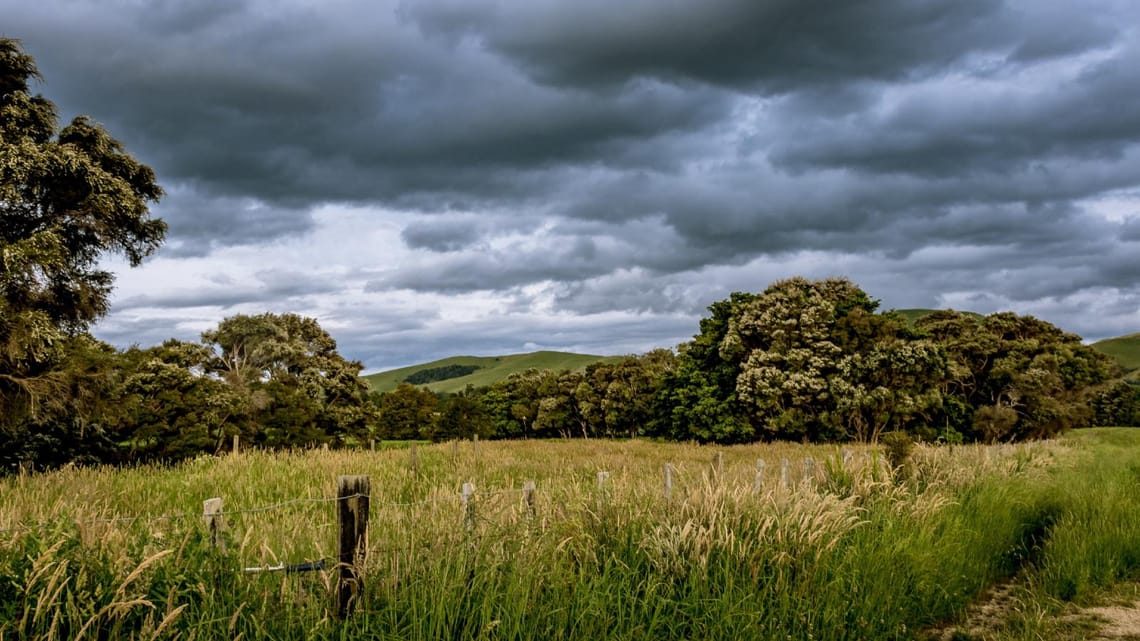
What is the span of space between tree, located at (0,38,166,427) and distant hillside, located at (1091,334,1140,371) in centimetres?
14557

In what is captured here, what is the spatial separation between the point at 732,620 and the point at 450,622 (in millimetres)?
2218

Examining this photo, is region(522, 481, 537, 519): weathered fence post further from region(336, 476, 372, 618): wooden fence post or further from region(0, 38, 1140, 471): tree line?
region(0, 38, 1140, 471): tree line

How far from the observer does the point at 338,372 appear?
4631cm

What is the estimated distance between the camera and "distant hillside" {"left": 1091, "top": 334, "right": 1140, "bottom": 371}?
402 ft

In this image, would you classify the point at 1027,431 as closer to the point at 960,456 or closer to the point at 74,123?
the point at 960,456

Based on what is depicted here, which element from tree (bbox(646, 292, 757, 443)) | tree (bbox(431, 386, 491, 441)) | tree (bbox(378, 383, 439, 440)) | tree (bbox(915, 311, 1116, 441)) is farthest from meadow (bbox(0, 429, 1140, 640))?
tree (bbox(378, 383, 439, 440))

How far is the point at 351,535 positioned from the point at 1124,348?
168 m

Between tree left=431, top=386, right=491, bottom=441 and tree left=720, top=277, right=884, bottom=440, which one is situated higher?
tree left=720, top=277, right=884, bottom=440

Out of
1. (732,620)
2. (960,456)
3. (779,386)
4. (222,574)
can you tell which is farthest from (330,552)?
(779,386)

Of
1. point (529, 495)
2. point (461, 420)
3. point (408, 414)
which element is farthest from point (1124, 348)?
point (529, 495)

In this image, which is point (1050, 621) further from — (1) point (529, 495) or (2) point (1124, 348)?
(2) point (1124, 348)

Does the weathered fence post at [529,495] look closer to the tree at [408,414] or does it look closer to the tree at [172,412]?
the tree at [172,412]

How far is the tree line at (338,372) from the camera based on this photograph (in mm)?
19188

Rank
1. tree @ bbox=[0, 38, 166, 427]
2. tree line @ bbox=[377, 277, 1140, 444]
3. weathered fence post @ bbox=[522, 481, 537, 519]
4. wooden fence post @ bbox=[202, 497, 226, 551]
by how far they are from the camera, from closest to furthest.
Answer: wooden fence post @ bbox=[202, 497, 226, 551], weathered fence post @ bbox=[522, 481, 537, 519], tree @ bbox=[0, 38, 166, 427], tree line @ bbox=[377, 277, 1140, 444]
